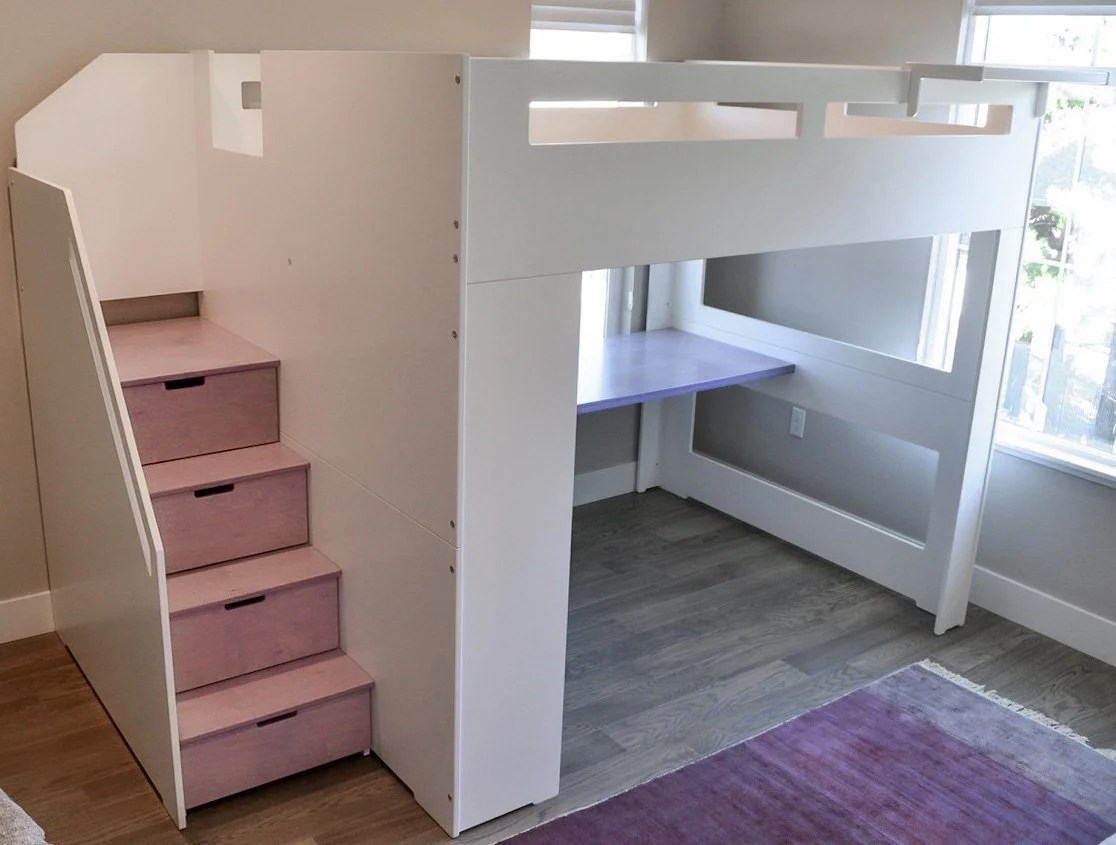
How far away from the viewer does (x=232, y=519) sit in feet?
7.75

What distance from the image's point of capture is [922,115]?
302 cm

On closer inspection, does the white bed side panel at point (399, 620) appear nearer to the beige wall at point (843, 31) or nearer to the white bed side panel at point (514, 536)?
the white bed side panel at point (514, 536)

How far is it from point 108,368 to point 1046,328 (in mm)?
2254

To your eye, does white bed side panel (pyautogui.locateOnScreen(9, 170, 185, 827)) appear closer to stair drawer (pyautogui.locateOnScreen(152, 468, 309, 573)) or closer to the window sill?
stair drawer (pyautogui.locateOnScreen(152, 468, 309, 573))

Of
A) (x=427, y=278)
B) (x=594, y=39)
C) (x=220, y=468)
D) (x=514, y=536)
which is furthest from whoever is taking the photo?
(x=594, y=39)

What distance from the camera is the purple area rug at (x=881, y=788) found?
219 cm

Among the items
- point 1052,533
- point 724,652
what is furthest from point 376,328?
point 1052,533

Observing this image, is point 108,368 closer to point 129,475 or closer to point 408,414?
point 129,475

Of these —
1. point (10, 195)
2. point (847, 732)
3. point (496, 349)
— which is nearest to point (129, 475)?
point (496, 349)

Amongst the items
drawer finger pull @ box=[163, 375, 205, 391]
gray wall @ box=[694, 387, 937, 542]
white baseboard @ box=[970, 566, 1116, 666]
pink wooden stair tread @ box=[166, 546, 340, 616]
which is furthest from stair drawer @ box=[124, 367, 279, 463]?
white baseboard @ box=[970, 566, 1116, 666]

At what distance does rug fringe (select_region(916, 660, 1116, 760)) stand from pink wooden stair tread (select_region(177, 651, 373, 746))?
141cm

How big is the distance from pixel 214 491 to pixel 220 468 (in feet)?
0.19

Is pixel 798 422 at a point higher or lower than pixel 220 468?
lower

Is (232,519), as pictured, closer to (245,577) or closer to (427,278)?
(245,577)
